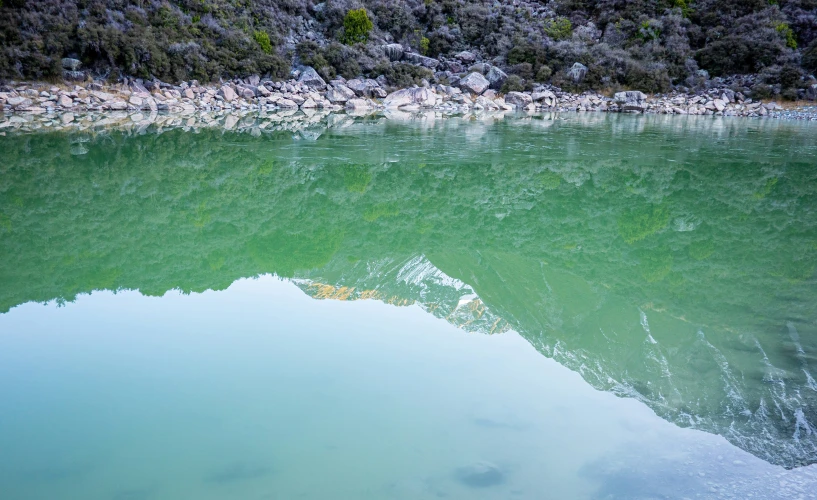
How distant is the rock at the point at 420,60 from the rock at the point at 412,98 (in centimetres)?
543

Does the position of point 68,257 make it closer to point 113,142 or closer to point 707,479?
point 707,479

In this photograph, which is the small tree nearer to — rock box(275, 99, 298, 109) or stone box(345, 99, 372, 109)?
stone box(345, 99, 372, 109)

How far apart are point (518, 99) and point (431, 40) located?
1034 cm

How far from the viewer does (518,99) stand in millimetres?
33531

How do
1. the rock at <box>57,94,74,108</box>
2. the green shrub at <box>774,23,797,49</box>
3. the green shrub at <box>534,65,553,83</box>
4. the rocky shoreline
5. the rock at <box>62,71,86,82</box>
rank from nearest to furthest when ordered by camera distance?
the rock at <box>57,94,74,108</box> < the rocky shoreline < the rock at <box>62,71,86,82</box> < the green shrub at <box>534,65,553,83</box> < the green shrub at <box>774,23,797,49</box>

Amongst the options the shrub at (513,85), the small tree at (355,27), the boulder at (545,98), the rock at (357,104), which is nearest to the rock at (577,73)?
the boulder at (545,98)

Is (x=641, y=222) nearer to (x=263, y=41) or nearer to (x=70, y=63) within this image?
(x=70, y=63)

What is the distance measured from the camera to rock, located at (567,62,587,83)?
35.9 meters

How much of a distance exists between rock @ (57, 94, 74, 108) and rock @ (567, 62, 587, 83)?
28.1 meters

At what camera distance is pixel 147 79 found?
28125 mm

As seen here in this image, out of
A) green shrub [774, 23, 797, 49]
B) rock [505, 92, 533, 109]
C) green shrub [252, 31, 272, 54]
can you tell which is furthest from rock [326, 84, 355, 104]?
green shrub [774, 23, 797, 49]

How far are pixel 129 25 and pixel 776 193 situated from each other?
101 feet

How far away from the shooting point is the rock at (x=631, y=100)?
32812 mm

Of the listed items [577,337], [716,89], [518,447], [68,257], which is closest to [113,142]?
[68,257]
